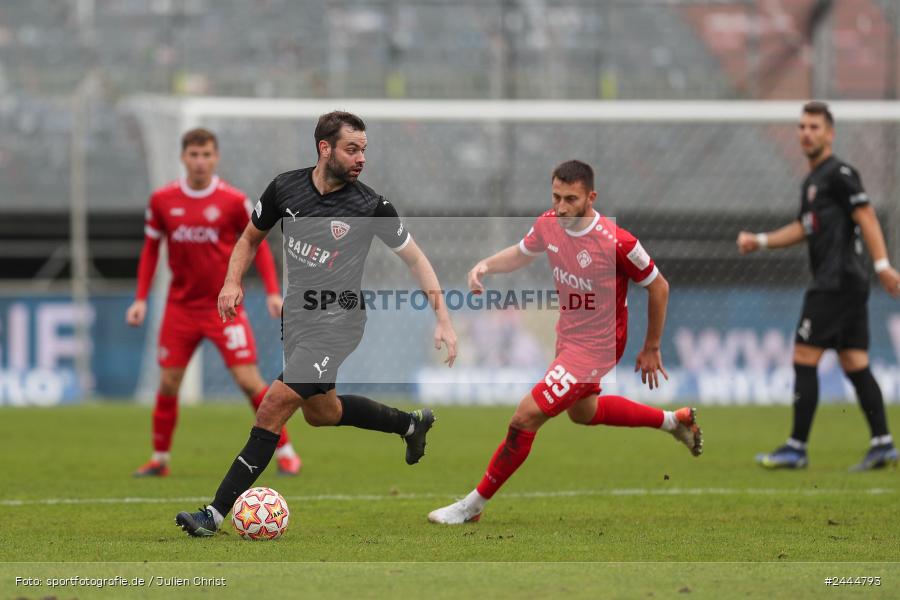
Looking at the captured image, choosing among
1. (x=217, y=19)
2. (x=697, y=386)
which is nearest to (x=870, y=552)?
(x=697, y=386)

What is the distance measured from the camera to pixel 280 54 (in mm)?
21266

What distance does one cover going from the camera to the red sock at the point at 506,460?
6.97 meters

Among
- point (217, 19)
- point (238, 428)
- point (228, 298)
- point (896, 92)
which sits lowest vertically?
point (238, 428)

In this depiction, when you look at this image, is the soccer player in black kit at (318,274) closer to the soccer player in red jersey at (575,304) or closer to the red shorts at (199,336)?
the soccer player in red jersey at (575,304)

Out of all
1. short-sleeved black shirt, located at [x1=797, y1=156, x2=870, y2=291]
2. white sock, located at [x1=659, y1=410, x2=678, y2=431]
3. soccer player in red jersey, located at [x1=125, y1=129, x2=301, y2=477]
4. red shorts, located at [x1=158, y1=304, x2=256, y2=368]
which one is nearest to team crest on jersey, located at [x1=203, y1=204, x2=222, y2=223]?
soccer player in red jersey, located at [x1=125, y1=129, x2=301, y2=477]

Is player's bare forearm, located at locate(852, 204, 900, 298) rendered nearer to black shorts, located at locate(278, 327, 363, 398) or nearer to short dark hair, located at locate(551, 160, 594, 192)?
short dark hair, located at locate(551, 160, 594, 192)

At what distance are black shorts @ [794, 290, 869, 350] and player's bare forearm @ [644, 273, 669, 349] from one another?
10.0ft

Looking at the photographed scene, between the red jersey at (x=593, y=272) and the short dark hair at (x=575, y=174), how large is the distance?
0.32m

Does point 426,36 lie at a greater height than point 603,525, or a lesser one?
greater

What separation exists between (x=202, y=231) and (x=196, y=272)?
0.99 feet

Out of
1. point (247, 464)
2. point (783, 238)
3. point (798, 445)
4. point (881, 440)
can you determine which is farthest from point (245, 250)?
point (881, 440)

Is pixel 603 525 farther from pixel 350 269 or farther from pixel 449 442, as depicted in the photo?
pixel 449 442

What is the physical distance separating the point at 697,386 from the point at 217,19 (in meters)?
10.6

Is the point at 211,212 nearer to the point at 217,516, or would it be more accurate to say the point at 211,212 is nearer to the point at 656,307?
the point at 217,516
